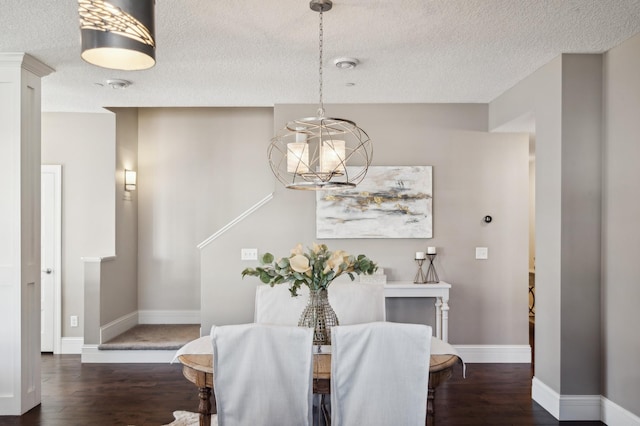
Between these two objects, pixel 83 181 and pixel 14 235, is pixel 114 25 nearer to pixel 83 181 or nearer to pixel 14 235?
pixel 14 235

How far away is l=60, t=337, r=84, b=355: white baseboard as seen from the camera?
516cm

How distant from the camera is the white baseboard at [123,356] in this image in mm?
4820

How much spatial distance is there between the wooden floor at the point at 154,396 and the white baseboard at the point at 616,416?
→ 90mm

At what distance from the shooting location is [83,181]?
5223 millimetres

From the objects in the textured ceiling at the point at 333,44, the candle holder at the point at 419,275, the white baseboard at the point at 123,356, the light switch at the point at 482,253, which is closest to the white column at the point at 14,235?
the textured ceiling at the point at 333,44

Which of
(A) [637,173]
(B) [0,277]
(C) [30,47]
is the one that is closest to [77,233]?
(B) [0,277]

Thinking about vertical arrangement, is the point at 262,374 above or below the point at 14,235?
below

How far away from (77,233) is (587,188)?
4775 mm

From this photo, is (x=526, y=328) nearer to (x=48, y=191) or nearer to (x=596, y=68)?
(x=596, y=68)

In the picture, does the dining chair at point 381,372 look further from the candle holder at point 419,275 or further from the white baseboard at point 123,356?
the white baseboard at point 123,356

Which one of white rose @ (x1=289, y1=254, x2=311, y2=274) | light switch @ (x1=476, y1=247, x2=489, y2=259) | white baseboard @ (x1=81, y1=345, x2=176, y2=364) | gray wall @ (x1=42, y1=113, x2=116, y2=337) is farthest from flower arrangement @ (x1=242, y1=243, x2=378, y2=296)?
gray wall @ (x1=42, y1=113, x2=116, y2=337)

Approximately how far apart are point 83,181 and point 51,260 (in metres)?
0.89

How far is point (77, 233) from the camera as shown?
5223mm

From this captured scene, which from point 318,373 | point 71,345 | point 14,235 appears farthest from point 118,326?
point 318,373
